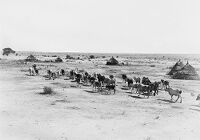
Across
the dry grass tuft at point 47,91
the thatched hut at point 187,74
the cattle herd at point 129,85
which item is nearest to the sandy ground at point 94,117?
the dry grass tuft at point 47,91

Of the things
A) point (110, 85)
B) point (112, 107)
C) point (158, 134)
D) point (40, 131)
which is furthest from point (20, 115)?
point (110, 85)

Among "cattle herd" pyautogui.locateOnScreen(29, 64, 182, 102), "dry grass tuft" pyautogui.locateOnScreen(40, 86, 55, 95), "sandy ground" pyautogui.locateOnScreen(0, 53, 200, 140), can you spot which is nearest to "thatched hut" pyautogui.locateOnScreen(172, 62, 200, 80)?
"cattle herd" pyautogui.locateOnScreen(29, 64, 182, 102)

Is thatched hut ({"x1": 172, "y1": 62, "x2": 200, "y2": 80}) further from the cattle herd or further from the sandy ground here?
the sandy ground

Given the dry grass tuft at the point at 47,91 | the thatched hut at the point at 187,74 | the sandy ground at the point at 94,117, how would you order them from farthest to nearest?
the thatched hut at the point at 187,74, the dry grass tuft at the point at 47,91, the sandy ground at the point at 94,117

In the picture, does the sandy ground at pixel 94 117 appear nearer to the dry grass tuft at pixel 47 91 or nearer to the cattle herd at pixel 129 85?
the dry grass tuft at pixel 47 91

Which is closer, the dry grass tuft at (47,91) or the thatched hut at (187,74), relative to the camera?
the dry grass tuft at (47,91)

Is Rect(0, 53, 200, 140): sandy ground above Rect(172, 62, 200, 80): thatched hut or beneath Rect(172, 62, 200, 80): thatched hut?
beneath

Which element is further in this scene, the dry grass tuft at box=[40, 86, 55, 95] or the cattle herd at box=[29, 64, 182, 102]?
the cattle herd at box=[29, 64, 182, 102]

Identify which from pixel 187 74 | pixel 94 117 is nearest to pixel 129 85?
pixel 94 117

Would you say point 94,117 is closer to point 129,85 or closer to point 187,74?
point 129,85

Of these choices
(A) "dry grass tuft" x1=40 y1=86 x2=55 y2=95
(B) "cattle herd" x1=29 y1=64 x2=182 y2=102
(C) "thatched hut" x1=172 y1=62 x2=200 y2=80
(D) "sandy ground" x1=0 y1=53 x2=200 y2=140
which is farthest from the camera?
(C) "thatched hut" x1=172 y1=62 x2=200 y2=80

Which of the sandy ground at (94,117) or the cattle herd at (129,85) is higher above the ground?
the cattle herd at (129,85)

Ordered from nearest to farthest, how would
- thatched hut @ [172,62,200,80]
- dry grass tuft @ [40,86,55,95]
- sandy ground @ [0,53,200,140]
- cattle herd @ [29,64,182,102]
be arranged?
sandy ground @ [0,53,200,140] → dry grass tuft @ [40,86,55,95] → cattle herd @ [29,64,182,102] → thatched hut @ [172,62,200,80]

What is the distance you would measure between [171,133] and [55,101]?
868 cm
